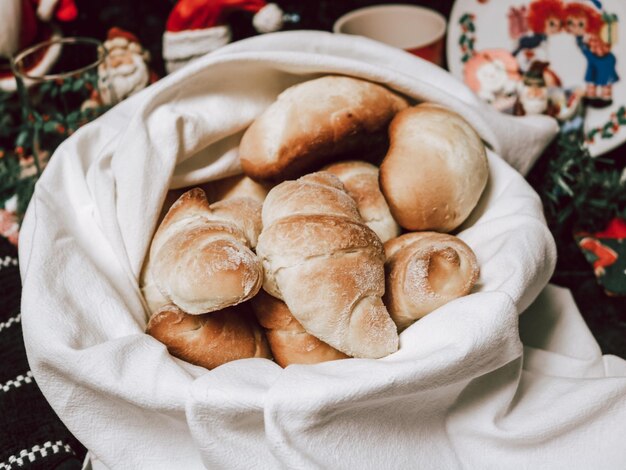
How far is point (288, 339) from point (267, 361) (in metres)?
0.03

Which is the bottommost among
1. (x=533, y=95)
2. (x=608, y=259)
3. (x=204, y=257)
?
(x=608, y=259)

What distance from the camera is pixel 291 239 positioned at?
55 cm

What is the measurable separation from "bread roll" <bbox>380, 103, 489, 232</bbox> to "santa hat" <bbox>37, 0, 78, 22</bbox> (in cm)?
78

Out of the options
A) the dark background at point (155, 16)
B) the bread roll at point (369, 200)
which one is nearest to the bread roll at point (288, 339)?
the bread roll at point (369, 200)

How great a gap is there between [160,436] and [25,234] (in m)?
0.25

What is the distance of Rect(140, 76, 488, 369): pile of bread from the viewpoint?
0.54 meters

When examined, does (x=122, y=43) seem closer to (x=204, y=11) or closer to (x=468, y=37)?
(x=204, y=11)

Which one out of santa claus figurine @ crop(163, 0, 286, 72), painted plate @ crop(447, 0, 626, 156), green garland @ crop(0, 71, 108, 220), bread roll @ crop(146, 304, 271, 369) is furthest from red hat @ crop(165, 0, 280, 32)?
bread roll @ crop(146, 304, 271, 369)

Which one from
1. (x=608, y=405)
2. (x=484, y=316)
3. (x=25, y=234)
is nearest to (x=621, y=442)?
(x=608, y=405)

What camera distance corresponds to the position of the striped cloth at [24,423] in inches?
23.8

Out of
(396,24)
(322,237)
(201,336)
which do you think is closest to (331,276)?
(322,237)

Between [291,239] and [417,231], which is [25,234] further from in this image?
[417,231]

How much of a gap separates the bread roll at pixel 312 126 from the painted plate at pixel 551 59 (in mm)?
398

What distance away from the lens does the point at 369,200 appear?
0.67 meters
